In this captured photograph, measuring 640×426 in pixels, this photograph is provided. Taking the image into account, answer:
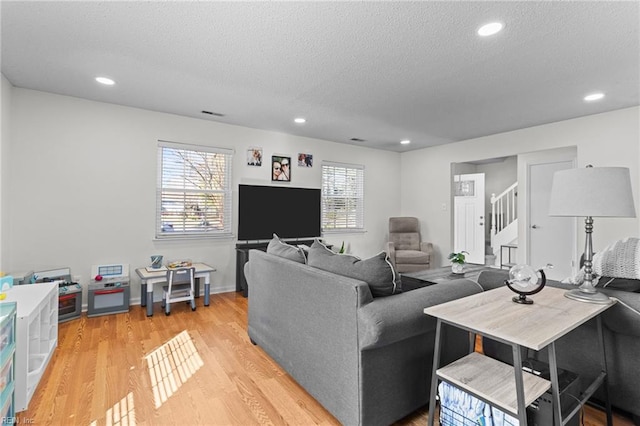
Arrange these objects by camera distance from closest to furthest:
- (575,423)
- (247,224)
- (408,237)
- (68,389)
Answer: (575,423)
(68,389)
(247,224)
(408,237)

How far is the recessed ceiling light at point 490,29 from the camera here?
2.08m

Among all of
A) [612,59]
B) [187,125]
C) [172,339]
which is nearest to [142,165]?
[187,125]

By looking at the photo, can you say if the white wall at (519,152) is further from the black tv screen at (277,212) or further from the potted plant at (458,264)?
the black tv screen at (277,212)

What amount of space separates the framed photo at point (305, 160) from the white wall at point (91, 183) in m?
1.01

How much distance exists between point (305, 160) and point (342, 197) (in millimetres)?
1039

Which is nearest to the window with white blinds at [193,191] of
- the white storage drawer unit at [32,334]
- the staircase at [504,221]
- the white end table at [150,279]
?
the white end table at [150,279]

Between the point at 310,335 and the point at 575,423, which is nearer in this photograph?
the point at 575,423

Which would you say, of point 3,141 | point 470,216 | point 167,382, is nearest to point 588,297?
point 167,382

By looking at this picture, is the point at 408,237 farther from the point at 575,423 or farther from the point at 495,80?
the point at 575,423

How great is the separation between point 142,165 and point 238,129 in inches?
54.9

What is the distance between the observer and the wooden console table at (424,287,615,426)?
3.90 ft

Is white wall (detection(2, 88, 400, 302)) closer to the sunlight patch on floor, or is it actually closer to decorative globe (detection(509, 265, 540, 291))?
the sunlight patch on floor

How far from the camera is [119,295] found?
354cm

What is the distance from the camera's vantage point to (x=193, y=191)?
14.1 feet
